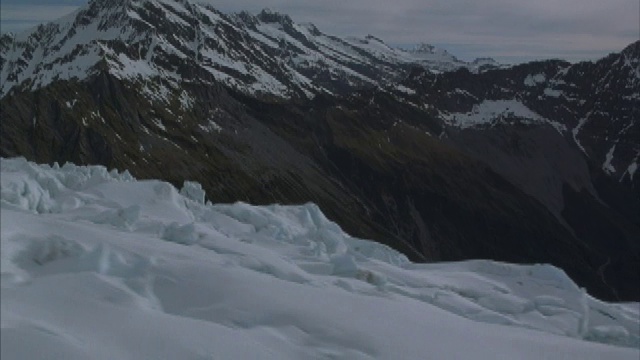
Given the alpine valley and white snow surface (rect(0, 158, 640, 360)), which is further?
the alpine valley

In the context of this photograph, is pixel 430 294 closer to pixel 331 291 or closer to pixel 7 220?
pixel 331 291

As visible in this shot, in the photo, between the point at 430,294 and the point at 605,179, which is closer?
the point at 430,294

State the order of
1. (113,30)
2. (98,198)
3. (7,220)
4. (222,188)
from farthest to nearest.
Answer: (113,30), (222,188), (98,198), (7,220)

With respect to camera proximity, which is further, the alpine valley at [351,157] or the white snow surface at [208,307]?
the alpine valley at [351,157]

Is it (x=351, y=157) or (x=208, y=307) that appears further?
(x=351, y=157)

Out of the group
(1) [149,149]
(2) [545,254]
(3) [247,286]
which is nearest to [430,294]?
(3) [247,286]

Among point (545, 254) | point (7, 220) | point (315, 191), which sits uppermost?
point (7, 220)

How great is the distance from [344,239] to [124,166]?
266 ft

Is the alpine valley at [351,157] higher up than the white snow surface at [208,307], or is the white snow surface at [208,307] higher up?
the white snow surface at [208,307]

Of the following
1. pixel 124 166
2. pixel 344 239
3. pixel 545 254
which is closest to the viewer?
pixel 344 239

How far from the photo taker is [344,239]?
106 ft

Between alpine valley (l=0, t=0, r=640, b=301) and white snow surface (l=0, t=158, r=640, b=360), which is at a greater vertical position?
white snow surface (l=0, t=158, r=640, b=360)

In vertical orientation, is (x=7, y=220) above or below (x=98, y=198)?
above

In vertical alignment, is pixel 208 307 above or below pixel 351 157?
above
